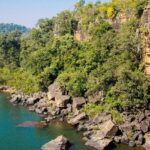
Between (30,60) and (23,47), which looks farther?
(23,47)

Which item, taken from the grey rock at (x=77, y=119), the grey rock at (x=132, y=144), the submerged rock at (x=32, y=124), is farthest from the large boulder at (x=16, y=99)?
the grey rock at (x=132, y=144)

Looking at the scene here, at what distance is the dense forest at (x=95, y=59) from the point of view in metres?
37.6

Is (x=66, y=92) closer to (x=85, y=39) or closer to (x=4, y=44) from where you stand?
(x=85, y=39)

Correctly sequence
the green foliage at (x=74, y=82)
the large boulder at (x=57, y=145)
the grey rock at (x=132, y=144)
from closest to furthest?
1. the large boulder at (x=57, y=145)
2. the grey rock at (x=132, y=144)
3. the green foliage at (x=74, y=82)

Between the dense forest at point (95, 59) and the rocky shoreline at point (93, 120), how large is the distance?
1.14 m

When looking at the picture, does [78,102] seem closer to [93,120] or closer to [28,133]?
[93,120]

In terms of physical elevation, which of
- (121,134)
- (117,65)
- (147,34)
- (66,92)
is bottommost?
(121,134)

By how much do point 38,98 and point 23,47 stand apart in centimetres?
2346

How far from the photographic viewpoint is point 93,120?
1503 inches

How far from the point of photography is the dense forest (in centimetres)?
3759

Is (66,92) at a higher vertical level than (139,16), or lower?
lower

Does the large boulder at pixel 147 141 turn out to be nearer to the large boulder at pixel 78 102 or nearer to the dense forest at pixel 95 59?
the dense forest at pixel 95 59

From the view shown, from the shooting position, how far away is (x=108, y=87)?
132ft

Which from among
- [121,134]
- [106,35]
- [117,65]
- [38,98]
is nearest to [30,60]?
[38,98]
